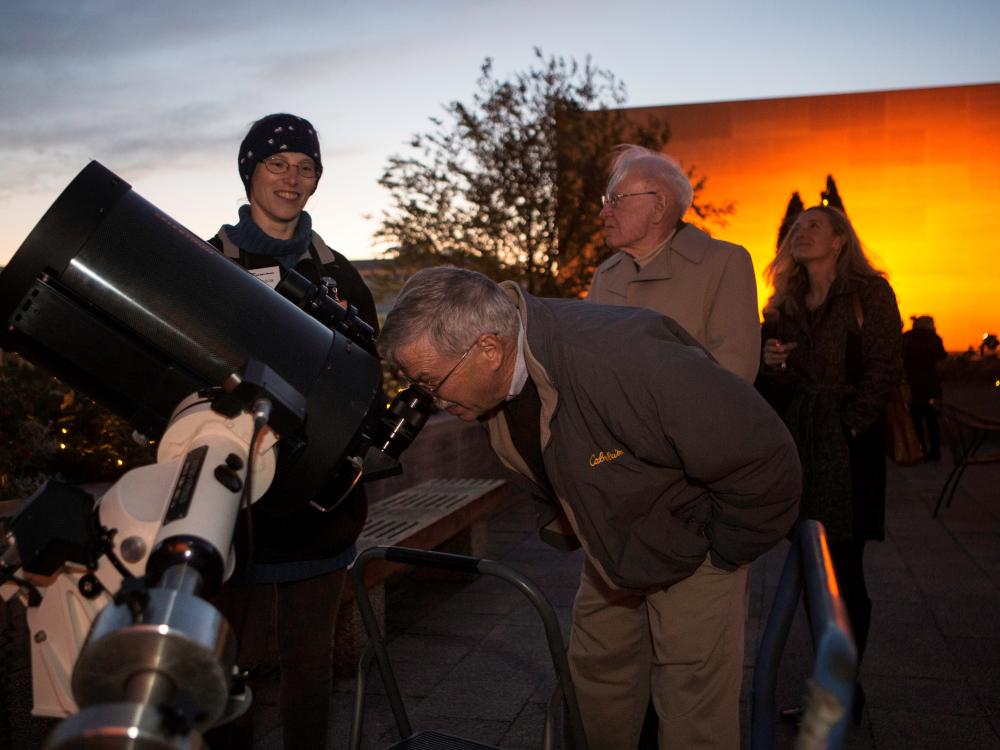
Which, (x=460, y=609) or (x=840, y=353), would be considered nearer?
(x=840, y=353)

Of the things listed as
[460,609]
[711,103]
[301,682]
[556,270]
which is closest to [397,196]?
[556,270]

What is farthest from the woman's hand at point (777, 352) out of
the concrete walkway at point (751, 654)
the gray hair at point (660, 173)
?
the concrete walkway at point (751, 654)

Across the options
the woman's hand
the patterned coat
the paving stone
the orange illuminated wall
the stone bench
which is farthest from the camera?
the orange illuminated wall

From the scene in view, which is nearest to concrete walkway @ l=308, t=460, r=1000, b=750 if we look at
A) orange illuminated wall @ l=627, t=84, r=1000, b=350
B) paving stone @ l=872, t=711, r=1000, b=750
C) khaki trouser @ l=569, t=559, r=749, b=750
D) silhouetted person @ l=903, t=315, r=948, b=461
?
paving stone @ l=872, t=711, r=1000, b=750

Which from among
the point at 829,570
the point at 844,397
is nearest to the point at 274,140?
the point at 829,570

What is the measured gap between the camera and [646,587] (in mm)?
2209

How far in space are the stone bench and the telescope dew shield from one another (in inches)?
59.7

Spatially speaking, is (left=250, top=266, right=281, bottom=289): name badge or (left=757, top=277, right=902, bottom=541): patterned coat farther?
(left=757, top=277, right=902, bottom=541): patterned coat

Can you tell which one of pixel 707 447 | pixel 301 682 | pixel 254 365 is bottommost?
pixel 301 682

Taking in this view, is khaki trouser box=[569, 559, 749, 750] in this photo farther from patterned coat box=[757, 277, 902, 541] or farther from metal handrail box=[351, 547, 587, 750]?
patterned coat box=[757, 277, 902, 541]

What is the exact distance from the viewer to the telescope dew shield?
1.56 m

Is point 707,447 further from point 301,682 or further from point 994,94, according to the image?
point 994,94

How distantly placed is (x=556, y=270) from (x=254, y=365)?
469 inches

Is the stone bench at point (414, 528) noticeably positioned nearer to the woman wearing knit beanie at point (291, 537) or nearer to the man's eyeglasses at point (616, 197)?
the woman wearing knit beanie at point (291, 537)
